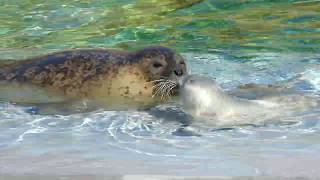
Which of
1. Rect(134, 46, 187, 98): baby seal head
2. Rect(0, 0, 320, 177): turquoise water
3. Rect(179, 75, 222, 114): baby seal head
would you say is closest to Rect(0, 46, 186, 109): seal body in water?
Rect(134, 46, 187, 98): baby seal head

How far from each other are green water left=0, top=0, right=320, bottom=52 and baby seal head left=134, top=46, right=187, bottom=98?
203 cm

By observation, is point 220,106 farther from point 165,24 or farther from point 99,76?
point 165,24

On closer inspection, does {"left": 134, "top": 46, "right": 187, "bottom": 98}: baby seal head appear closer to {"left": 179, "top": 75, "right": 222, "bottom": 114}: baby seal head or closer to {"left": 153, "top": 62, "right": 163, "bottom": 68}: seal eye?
{"left": 153, "top": 62, "right": 163, "bottom": 68}: seal eye

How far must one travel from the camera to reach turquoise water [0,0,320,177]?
145 inches

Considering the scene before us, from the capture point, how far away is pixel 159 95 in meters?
5.84

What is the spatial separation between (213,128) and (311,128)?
0.55 metres

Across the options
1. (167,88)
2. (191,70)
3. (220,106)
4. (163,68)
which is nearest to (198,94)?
(220,106)

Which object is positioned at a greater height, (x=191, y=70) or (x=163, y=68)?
(x=163, y=68)

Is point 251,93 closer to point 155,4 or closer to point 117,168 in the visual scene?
point 117,168

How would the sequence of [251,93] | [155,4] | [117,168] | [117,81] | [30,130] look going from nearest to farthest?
[117,168], [30,130], [251,93], [117,81], [155,4]

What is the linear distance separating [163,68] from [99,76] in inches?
21.6

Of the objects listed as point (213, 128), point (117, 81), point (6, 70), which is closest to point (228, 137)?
point (213, 128)

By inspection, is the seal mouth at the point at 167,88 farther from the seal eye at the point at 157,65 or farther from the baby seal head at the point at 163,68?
the seal eye at the point at 157,65

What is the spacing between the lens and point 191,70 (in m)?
6.86
